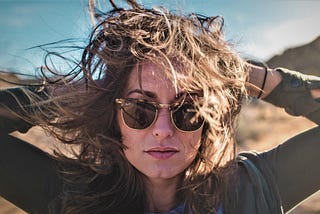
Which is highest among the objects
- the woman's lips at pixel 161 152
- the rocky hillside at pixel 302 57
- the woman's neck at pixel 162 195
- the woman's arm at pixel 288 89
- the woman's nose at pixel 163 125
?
the rocky hillside at pixel 302 57

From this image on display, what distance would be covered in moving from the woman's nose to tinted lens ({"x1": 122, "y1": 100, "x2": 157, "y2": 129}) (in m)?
0.02

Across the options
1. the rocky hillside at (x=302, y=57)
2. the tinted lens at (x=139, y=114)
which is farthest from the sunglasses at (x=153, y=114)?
the rocky hillside at (x=302, y=57)

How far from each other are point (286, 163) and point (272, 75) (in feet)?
1.21

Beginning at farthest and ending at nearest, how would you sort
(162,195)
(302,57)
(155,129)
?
(302,57)
(162,195)
(155,129)

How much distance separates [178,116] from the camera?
1470 millimetres

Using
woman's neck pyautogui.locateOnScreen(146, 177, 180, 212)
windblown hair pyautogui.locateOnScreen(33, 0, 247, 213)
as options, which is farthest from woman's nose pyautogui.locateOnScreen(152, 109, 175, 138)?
woman's neck pyautogui.locateOnScreen(146, 177, 180, 212)

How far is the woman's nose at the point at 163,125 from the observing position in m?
1.46

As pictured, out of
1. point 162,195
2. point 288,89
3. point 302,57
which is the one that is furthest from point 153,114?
point 302,57

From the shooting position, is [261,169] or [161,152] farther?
[261,169]

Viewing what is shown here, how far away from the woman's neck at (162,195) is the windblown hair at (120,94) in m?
0.03

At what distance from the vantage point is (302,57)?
11.3ft

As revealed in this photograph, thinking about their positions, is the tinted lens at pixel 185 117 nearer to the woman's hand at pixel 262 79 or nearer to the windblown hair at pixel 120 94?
the windblown hair at pixel 120 94

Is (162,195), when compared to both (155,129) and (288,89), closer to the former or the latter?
(155,129)

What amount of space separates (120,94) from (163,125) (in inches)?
9.0
